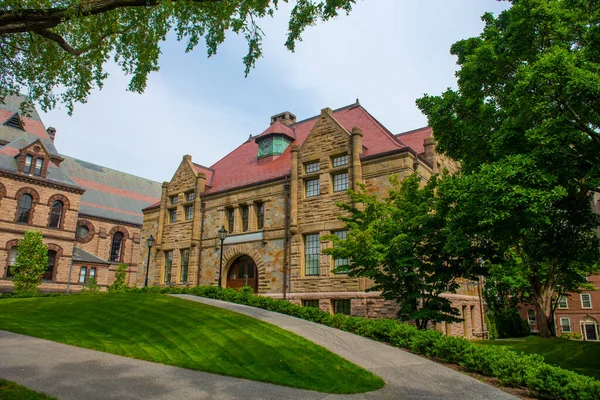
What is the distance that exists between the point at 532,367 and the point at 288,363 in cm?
583

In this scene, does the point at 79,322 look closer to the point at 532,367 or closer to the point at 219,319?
the point at 219,319

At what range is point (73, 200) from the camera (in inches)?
1815

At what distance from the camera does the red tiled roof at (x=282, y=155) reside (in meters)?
25.5

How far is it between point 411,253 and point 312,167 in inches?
463

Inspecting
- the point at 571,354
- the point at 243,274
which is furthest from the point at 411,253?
the point at 243,274

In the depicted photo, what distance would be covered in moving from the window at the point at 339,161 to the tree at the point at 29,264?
94.7ft

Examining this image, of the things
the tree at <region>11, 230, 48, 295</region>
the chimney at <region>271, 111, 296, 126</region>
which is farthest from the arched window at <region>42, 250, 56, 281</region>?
the chimney at <region>271, 111, 296, 126</region>

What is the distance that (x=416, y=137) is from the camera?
28594 millimetres

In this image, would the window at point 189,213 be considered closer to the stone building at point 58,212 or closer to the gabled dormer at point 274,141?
the gabled dormer at point 274,141

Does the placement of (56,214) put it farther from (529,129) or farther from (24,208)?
(529,129)

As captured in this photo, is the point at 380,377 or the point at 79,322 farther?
the point at 79,322

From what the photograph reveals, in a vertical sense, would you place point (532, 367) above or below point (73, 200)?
below

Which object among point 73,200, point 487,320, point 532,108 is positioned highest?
point 73,200

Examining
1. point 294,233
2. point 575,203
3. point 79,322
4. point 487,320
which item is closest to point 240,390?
point 79,322
